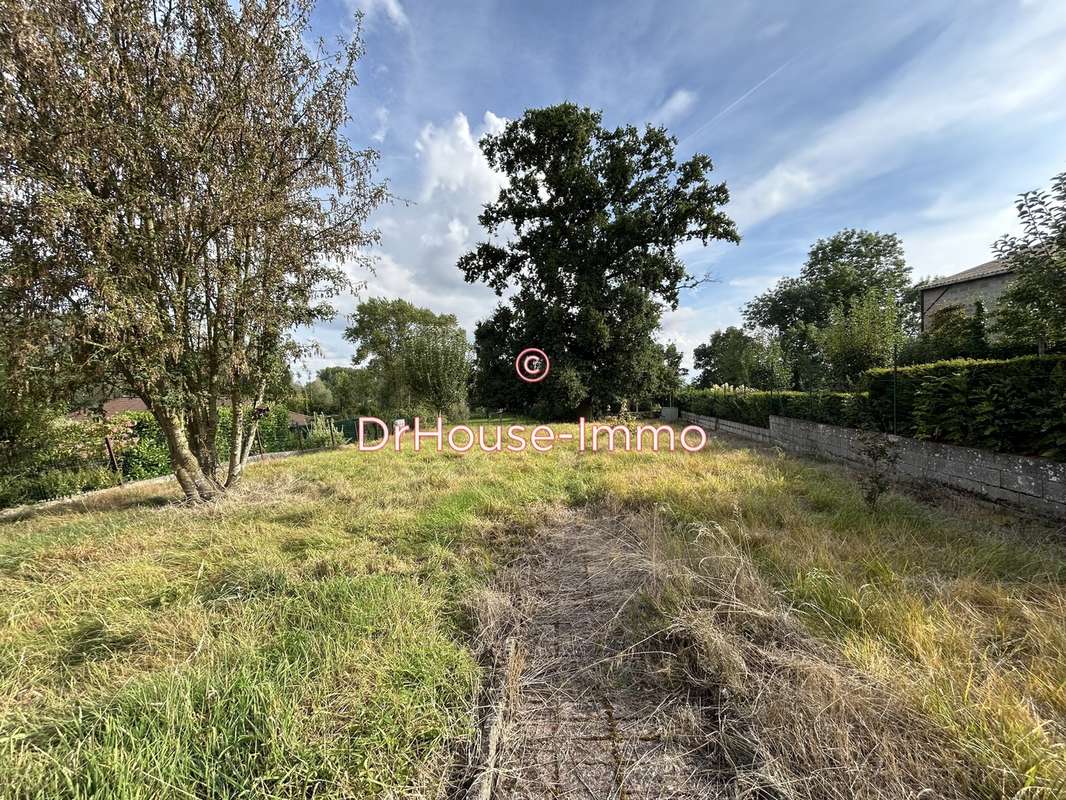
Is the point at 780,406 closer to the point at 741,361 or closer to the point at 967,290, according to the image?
the point at 967,290

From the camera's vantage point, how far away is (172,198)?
4.45 meters

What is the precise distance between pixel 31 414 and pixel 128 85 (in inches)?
212

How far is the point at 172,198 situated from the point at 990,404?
10632 millimetres

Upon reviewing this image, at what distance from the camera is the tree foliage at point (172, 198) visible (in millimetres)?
3652

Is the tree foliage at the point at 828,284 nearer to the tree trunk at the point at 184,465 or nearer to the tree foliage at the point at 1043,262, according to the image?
the tree foliage at the point at 1043,262

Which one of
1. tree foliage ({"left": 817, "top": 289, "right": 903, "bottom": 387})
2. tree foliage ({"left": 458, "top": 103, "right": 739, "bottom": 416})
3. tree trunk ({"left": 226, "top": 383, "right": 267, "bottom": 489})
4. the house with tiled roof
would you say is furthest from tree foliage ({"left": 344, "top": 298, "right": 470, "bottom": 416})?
the house with tiled roof

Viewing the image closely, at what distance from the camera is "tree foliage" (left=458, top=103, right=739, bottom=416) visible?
14.2m

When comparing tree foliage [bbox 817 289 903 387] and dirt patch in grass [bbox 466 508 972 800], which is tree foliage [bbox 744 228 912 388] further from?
dirt patch in grass [bbox 466 508 972 800]

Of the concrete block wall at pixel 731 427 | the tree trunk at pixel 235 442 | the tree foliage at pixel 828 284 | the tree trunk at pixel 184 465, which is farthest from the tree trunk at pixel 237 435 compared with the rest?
the tree foliage at pixel 828 284

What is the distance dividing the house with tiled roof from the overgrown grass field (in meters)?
17.1

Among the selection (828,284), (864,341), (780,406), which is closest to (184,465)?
(780,406)

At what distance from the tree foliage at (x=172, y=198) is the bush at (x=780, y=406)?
8.74 metres

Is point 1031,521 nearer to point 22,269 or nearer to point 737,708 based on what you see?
point 737,708

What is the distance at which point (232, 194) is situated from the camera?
4.47 metres
